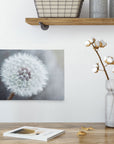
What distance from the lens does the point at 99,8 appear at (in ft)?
5.57

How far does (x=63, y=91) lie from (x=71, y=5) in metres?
0.63

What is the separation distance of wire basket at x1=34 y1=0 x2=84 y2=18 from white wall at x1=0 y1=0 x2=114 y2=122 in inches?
8.1

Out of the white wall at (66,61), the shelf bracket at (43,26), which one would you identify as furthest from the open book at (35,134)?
the shelf bracket at (43,26)

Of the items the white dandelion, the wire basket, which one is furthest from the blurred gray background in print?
the wire basket

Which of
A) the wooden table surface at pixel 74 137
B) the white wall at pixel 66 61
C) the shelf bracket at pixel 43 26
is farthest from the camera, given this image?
the white wall at pixel 66 61

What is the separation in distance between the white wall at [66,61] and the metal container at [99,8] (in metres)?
0.16

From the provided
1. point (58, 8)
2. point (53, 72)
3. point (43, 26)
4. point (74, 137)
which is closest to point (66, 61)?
point (53, 72)

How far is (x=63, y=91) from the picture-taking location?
187 cm

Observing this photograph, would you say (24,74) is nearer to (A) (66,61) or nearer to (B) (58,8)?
(A) (66,61)

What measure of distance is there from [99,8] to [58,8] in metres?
0.29

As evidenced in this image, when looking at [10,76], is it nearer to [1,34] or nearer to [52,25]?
[1,34]

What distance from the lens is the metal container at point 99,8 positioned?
5.54ft

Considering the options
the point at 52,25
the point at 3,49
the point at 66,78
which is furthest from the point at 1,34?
the point at 66,78

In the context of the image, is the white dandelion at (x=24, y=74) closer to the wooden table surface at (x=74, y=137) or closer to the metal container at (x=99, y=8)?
the wooden table surface at (x=74, y=137)
